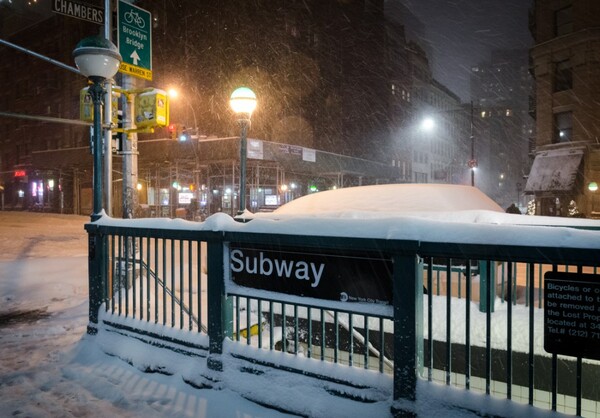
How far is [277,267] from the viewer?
356 cm

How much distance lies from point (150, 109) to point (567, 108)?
103 ft

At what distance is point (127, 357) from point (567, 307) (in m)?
4.01

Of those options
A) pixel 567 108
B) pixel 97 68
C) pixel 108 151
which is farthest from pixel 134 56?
pixel 567 108

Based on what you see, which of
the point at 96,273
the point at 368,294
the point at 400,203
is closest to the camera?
the point at 368,294

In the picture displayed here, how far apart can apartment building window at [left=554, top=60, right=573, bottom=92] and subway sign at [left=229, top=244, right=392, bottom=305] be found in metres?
34.6

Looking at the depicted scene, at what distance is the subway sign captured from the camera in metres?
3.09

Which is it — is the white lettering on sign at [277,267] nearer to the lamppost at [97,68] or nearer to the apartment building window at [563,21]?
the lamppost at [97,68]

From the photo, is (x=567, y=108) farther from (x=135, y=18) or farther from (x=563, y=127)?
(x=135, y=18)

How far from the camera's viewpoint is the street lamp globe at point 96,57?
17.0 ft

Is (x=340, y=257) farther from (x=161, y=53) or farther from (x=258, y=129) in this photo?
A: (x=161, y=53)

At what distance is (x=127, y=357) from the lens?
4.32 meters

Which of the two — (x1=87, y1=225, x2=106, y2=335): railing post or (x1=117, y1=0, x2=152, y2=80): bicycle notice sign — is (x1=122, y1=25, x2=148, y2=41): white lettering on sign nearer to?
(x1=117, y1=0, x2=152, y2=80): bicycle notice sign

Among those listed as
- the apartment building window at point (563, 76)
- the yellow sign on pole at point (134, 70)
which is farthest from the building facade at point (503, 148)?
the yellow sign on pole at point (134, 70)

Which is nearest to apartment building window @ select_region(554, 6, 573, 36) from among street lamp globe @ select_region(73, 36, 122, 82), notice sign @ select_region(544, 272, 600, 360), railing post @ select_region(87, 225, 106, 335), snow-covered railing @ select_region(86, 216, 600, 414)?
snow-covered railing @ select_region(86, 216, 600, 414)
